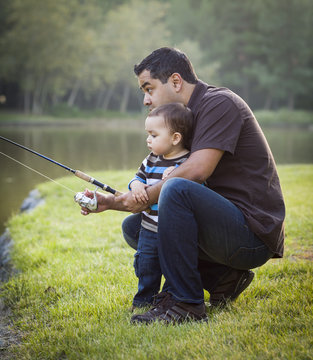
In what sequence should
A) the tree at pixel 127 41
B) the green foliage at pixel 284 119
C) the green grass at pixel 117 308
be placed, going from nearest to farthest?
the green grass at pixel 117 308 < the green foliage at pixel 284 119 < the tree at pixel 127 41

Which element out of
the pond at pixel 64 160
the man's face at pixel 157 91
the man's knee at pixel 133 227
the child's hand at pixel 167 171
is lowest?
the pond at pixel 64 160

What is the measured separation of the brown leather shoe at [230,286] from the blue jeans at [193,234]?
0.18m

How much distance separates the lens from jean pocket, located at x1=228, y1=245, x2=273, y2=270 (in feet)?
6.72

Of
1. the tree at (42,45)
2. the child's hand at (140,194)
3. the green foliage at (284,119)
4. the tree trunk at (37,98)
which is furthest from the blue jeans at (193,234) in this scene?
the green foliage at (284,119)

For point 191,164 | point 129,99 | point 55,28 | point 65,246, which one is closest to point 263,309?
point 191,164

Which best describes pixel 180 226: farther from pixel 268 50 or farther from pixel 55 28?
pixel 268 50

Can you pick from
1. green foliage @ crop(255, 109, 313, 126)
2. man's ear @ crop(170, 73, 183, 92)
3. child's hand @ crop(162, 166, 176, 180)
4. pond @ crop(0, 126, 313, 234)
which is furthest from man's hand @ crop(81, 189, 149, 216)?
green foliage @ crop(255, 109, 313, 126)

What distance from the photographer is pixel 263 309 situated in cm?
212

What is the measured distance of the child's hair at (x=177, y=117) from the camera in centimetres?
216

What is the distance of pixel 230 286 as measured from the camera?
2232 millimetres

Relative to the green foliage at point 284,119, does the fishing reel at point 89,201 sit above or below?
above

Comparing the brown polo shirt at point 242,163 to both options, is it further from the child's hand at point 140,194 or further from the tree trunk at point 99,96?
the tree trunk at point 99,96

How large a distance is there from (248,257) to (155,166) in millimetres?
666

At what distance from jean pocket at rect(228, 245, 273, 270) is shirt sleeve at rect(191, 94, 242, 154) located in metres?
0.48
